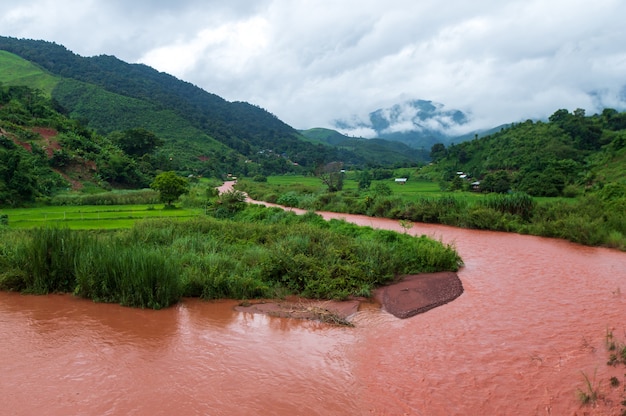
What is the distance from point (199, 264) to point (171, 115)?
→ 7354 centimetres

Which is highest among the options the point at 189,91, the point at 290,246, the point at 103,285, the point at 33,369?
the point at 189,91

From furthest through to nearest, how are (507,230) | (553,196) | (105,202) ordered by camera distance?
1. (553,196)
2. (105,202)
3. (507,230)

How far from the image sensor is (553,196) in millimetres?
27594

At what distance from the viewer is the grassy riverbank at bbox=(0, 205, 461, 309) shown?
8.98 meters

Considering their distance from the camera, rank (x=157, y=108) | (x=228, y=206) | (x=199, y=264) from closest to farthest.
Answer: (x=199, y=264) → (x=228, y=206) → (x=157, y=108)

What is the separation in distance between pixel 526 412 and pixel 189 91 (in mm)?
133779

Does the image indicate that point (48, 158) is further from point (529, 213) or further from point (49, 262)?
point (529, 213)

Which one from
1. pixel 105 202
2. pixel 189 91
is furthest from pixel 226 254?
pixel 189 91

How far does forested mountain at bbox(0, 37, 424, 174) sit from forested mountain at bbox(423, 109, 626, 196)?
121 feet

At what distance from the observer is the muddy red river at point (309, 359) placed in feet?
18.1

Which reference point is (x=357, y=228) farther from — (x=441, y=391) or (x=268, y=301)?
(x=441, y=391)

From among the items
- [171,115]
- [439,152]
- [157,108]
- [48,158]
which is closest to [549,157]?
[439,152]

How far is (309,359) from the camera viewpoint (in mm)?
6820

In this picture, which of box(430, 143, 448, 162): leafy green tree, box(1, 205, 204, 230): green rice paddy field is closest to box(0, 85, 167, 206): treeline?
box(1, 205, 204, 230): green rice paddy field
